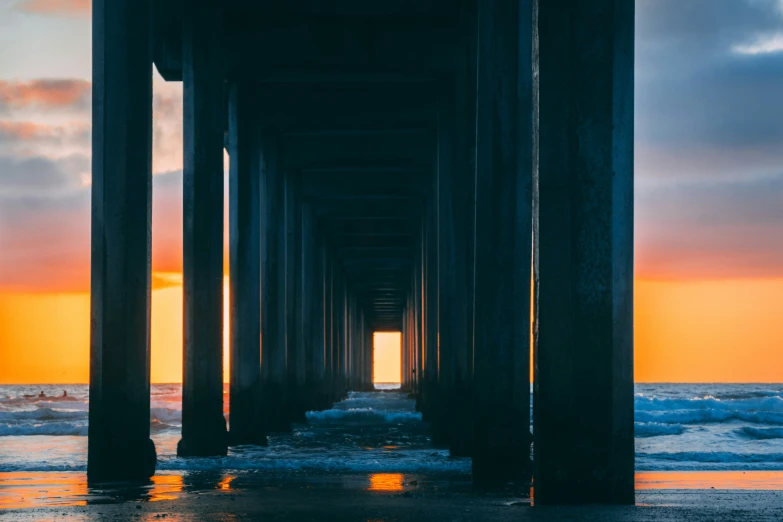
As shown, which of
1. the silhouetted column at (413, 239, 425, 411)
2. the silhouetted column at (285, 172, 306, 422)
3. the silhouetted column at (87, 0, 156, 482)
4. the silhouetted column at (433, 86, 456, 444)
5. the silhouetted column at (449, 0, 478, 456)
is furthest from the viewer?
the silhouetted column at (413, 239, 425, 411)

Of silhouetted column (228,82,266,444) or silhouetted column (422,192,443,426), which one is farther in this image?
silhouetted column (422,192,443,426)

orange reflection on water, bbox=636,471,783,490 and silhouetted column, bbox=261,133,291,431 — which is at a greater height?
silhouetted column, bbox=261,133,291,431

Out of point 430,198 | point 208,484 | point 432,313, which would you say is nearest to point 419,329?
point 430,198

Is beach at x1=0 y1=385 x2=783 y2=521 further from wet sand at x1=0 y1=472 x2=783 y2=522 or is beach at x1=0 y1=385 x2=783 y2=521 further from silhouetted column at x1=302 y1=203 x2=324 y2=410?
silhouetted column at x1=302 y1=203 x2=324 y2=410

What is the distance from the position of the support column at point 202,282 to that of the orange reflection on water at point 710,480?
5.15m

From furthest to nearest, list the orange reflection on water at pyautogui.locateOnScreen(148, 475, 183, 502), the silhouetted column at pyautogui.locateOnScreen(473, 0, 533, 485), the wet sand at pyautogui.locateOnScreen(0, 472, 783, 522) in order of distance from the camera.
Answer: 1. the silhouetted column at pyautogui.locateOnScreen(473, 0, 533, 485)
2. the orange reflection on water at pyautogui.locateOnScreen(148, 475, 183, 502)
3. the wet sand at pyautogui.locateOnScreen(0, 472, 783, 522)

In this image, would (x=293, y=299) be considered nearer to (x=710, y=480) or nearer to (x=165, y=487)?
(x=710, y=480)

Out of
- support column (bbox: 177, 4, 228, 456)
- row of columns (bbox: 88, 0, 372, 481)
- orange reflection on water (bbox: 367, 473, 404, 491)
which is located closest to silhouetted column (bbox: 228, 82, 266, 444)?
row of columns (bbox: 88, 0, 372, 481)

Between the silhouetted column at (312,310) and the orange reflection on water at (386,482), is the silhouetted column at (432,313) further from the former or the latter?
the orange reflection on water at (386,482)

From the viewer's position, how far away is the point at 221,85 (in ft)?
44.7

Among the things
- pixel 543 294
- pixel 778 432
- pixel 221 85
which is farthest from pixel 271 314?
pixel 543 294

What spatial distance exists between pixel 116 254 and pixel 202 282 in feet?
12.0

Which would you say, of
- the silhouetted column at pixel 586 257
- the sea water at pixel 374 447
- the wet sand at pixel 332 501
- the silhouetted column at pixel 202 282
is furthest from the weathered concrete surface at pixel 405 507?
the silhouetted column at pixel 202 282

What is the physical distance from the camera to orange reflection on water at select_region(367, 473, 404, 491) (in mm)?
8828
